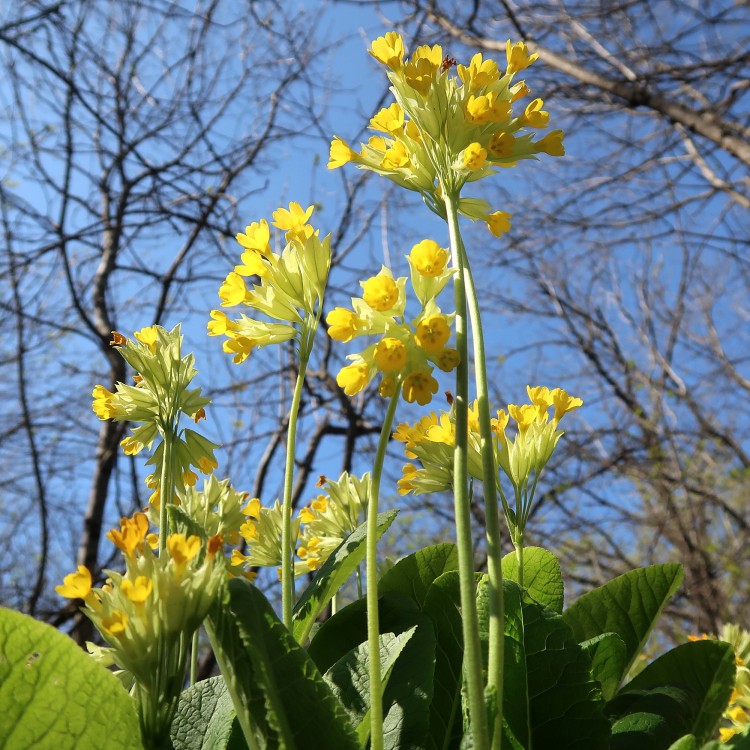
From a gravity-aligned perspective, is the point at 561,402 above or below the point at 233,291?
below

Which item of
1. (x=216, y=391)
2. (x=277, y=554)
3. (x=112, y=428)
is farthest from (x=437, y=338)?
(x=216, y=391)

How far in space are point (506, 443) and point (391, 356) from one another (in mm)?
297

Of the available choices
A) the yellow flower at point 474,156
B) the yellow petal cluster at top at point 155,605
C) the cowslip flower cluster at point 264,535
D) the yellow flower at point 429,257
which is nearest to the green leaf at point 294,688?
the yellow petal cluster at top at point 155,605

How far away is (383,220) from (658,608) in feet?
15.6

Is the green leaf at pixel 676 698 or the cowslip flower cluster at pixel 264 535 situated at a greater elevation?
the cowslip flower cluster at pixel 264 535

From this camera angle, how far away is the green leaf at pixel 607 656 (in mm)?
773

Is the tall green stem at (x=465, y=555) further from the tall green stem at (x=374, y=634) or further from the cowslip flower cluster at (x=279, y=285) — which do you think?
the cowslip flower cluster at (x=279, y=285)

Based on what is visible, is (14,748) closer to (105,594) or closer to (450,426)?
(105,594)

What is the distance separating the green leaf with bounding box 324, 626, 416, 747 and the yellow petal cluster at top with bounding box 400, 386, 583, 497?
21cm

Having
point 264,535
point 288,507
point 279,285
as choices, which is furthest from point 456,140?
point 264,535

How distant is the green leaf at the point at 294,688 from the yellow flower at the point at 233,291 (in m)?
0.35

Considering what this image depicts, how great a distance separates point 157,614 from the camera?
20.8 inches

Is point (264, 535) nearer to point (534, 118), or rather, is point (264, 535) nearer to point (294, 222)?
point (294, 222)

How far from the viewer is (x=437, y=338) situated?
23.2 inches
